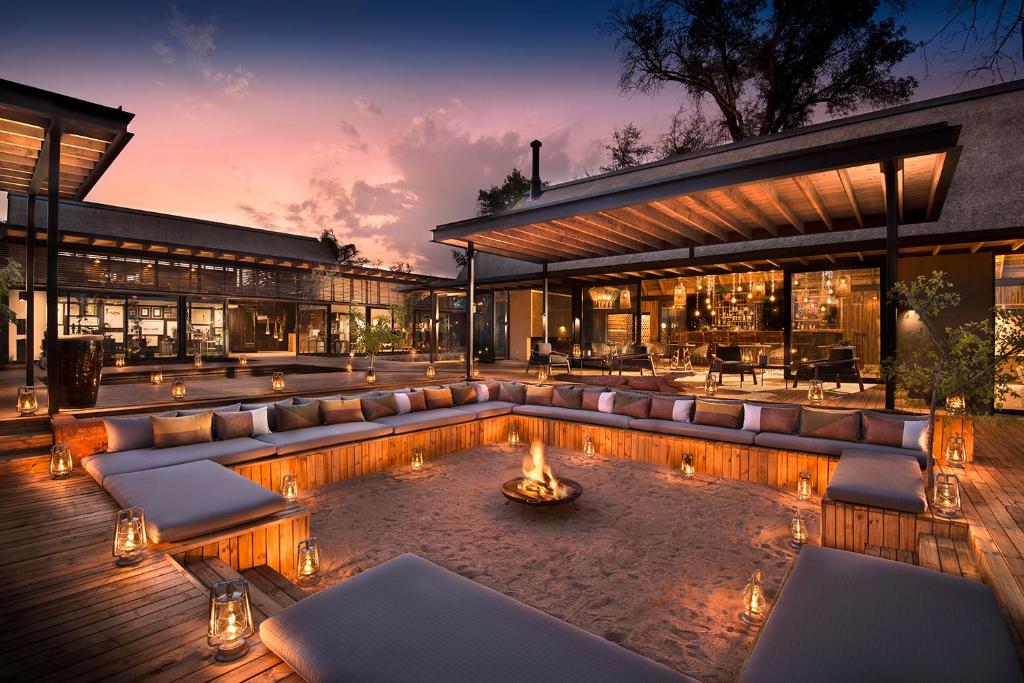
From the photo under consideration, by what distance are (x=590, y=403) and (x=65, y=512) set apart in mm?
6274

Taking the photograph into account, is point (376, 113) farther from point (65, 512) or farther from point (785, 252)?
point (65, 512)

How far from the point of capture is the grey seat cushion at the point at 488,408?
7.46 m

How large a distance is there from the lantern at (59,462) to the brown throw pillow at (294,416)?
1.90 metres

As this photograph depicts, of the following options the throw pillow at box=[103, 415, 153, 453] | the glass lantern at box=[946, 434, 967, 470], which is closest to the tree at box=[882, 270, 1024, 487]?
the glass lantern at box=[946, 434, 967, 470]

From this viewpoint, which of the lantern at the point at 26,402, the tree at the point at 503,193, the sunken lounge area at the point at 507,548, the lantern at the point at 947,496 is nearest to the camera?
the sunken lounge area at the point at 507,548

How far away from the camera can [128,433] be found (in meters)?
4.68

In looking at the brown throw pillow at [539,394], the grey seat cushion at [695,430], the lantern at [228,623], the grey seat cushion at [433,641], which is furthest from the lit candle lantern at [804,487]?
the lantern at [228,623]

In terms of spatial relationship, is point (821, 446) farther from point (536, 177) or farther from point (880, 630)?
point (536, 177)

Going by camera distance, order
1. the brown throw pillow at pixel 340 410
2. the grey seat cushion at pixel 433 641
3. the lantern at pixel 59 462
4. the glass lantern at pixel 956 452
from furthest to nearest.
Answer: the brown throw pillow at pixel 340 410, the glass lantern at pixel 956 452, the lantern at pixel 59 462, the grey seat cushion at pixel 433 641

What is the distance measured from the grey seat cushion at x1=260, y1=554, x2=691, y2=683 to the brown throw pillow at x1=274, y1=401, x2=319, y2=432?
398cm

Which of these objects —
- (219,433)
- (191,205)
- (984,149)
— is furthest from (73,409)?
(191,205)

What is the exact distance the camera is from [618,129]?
70.5 ft

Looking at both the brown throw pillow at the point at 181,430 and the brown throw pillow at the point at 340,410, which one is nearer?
the brown throw pillow at the point at 181,430

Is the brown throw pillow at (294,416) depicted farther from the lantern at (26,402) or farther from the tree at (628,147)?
the tree at (628,147)
